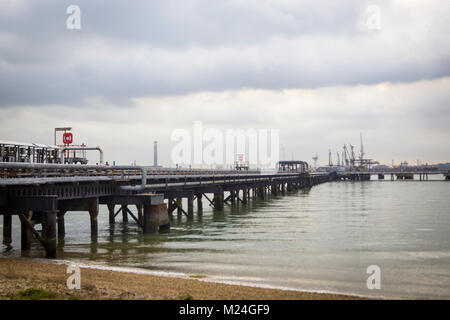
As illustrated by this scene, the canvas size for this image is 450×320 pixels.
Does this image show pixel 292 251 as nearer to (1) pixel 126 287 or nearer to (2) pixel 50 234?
(1) pixel 126 287

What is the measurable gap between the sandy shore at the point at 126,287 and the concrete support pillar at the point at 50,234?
3.60 m

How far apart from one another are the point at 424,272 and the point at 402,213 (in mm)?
34201

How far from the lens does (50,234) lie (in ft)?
74.8

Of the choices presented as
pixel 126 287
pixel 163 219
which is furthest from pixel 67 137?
pixel 126 287

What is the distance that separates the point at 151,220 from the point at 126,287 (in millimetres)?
16615

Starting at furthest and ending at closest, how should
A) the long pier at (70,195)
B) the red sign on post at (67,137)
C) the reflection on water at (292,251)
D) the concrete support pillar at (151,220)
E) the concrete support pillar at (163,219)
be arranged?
the red sign on post at (67,137) < the concrete support pillar at (163,219) < the concrete support pillar at (151,220) < the long pier at (70,195) < the reflection on water at (292,251)

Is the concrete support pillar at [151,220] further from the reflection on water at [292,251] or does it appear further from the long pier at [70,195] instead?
the reflection on water at [292,251]

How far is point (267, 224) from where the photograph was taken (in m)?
42.5

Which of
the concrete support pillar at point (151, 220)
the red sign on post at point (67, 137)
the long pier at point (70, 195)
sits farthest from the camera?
the red sign on post at point (67, 137)

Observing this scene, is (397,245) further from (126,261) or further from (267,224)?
(126,261)

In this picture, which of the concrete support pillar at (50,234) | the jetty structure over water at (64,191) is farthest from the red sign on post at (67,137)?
the concrete support pillar at (50,234)

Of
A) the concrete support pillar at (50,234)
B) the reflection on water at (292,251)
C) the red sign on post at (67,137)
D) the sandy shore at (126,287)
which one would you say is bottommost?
the reflection on water at (292,251)

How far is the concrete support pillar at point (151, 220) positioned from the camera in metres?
32.5
